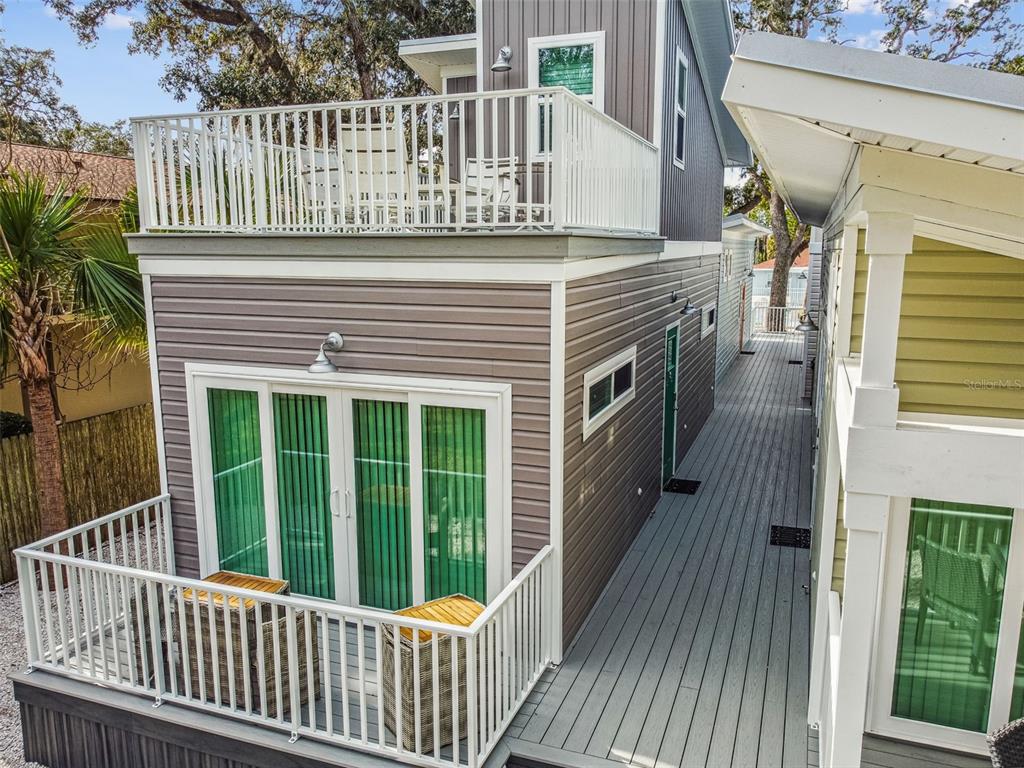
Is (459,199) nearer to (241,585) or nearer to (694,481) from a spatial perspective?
(241,585)

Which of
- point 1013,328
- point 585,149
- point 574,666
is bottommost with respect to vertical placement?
point 574,666

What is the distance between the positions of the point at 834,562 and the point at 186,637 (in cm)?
374

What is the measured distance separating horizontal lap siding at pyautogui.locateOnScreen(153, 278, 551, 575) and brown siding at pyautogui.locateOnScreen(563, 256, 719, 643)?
234 millimetres

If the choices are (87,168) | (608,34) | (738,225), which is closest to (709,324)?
(738,225)

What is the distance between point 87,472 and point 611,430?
621cm

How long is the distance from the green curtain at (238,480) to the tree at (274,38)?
39.4 feet

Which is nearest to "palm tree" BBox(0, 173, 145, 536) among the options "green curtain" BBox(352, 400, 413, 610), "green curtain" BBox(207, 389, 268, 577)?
"green curtain" BBox(207, 389, 268, 577)

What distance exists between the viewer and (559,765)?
398 centimetres

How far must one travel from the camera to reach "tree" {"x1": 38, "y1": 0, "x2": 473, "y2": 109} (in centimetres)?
1591

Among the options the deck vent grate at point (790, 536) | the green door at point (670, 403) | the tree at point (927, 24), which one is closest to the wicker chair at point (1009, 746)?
the deck vent grate at point (790, 536)

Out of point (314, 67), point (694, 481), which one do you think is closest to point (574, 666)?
point (694, 481)

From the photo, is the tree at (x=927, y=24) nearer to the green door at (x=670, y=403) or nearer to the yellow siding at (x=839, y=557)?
the green door at (x=670, y=403)

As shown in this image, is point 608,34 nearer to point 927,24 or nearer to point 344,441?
point 344,441

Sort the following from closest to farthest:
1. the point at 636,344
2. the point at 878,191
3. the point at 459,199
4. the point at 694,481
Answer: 1. the point at 878,191
2. the point at 459,199
3. the point at 636,344
4. the point at 694,481
